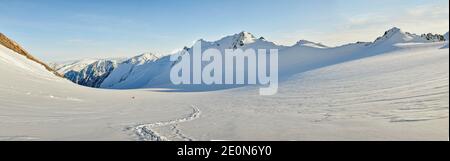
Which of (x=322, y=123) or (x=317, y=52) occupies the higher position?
(x=317, y=52)

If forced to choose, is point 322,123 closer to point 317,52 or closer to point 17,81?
point 17,81

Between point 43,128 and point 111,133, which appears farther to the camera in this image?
point 43,128

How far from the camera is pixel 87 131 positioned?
43.8ft

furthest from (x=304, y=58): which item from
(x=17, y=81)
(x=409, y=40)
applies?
(x=17, y=81)

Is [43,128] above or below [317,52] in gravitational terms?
below

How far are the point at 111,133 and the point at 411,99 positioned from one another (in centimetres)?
1596

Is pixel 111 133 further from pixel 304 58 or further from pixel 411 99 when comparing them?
pixel 304 58

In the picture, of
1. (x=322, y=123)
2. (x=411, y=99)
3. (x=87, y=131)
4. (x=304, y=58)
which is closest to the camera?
(x=87, y=131)
